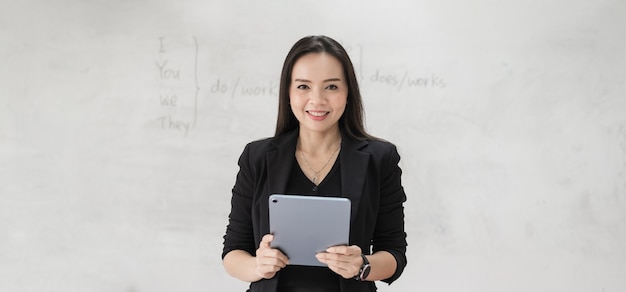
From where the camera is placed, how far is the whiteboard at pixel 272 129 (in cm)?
247

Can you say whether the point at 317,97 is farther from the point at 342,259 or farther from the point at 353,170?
the point at 342,259

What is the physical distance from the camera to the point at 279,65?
99.7 inches

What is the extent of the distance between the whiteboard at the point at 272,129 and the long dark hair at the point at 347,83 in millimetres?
1221

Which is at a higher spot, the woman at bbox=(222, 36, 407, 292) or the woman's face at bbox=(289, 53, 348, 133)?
the woman's face at bbox=(289, 53, 348, 133)

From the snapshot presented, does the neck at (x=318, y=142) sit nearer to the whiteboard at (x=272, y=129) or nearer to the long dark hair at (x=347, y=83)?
the long dark hair at (x=347, y=83)

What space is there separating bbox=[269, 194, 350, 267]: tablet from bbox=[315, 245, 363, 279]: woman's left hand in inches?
0.7

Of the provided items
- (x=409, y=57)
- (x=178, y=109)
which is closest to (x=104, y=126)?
(x=178, y=109)

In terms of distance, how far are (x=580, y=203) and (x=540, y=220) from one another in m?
0.19

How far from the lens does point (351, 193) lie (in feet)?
3.98

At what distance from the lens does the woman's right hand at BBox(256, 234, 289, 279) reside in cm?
114

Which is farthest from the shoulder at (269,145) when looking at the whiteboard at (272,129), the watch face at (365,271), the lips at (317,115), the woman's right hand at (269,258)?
the whiteboard at (272,129)

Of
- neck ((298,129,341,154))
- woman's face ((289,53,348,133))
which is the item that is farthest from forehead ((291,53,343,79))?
neck ((298,129,341,154))

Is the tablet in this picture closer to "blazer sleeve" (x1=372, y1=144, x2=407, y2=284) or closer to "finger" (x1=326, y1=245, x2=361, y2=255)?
"finger" (x1=326, y1=245, x2=361, y2=255)

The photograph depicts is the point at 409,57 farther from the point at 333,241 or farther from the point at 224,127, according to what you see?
the point at 333,241
